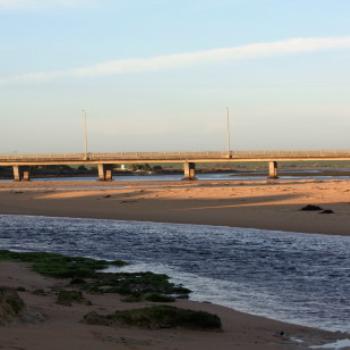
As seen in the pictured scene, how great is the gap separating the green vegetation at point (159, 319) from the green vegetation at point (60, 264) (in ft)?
24.0

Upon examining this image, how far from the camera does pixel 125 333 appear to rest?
33.4ft

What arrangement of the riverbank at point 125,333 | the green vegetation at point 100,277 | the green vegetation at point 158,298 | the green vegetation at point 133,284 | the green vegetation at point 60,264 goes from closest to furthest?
the riverbank at point 125,333 < the green vegetation at point 158,298 < the green vegetation at point 100,277 < the green vegetation at point 133,284 < the green vegetation at point 60,264

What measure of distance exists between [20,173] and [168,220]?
7544 cm

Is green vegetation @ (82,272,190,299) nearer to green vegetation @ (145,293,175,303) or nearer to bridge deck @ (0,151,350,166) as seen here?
green vegetation @ (145,293,175,303)

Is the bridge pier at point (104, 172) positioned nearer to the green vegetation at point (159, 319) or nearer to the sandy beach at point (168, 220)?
the sandy beach at point (168, 220)

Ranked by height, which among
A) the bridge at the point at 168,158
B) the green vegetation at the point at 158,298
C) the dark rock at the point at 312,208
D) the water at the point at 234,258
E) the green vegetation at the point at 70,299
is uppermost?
the bridge at the point at 168,158

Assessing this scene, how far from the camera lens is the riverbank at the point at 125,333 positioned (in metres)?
9.04

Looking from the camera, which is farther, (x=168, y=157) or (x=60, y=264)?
(x=168, y=157)

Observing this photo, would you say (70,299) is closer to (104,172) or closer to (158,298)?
(158,298)

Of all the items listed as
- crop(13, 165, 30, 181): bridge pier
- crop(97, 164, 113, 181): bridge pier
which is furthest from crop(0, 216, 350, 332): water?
crop(13, 165, 30, 181): bridge pier

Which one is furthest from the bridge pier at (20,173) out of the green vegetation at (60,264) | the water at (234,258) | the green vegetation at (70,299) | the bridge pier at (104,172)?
the green vegetation at (70,299)

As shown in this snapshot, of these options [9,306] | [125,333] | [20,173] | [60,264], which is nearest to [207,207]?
[60,264]

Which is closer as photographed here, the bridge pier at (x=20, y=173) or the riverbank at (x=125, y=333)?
the riverbank at (x=125, y=333)

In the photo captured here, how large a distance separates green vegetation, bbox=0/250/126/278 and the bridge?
70.4 m
